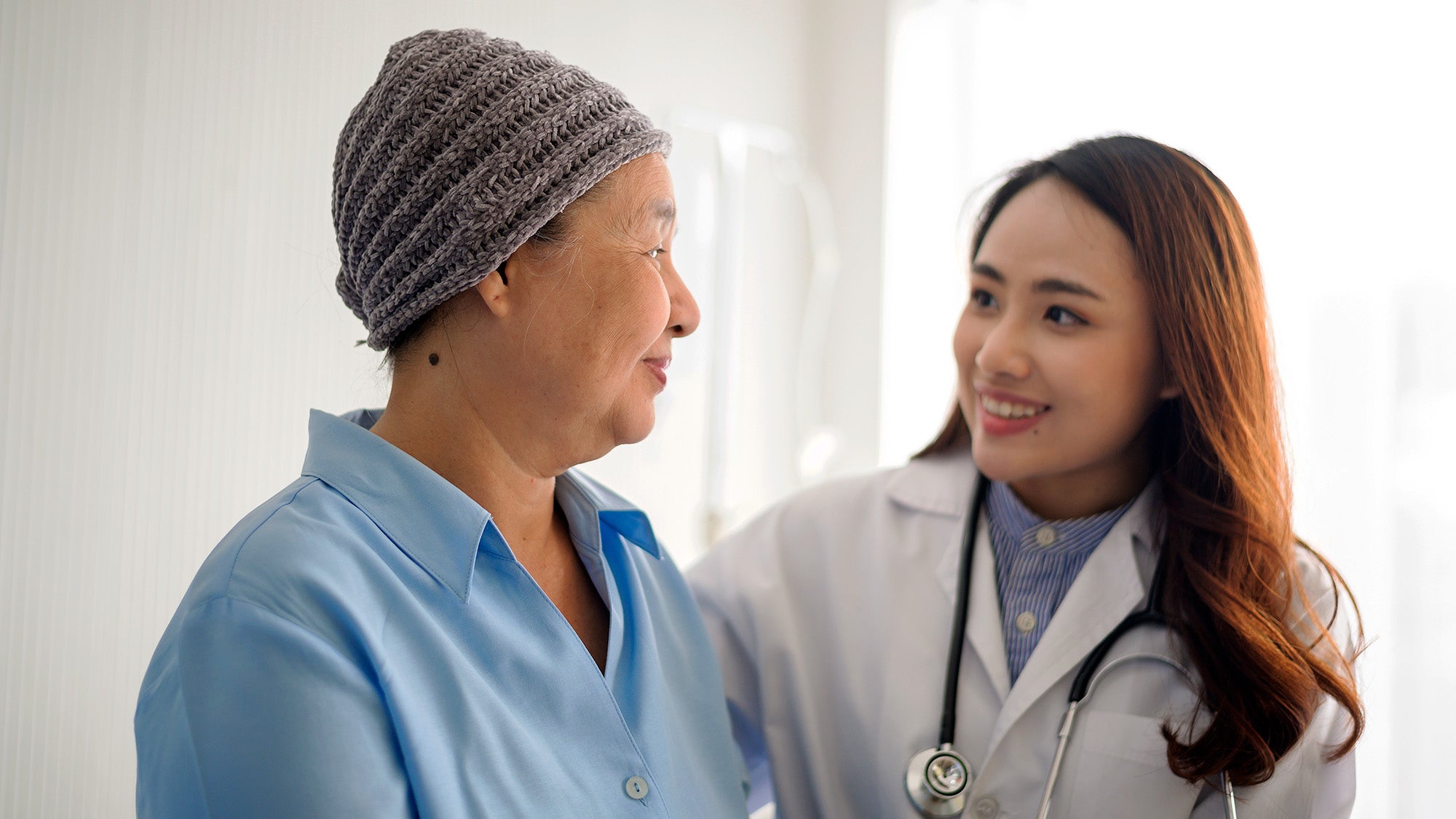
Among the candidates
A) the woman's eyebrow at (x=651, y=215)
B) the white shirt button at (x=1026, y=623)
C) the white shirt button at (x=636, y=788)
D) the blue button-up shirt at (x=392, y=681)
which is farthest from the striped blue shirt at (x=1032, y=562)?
the woman's eyebrow at (x=651, y=215)

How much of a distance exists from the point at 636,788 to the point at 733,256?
1.49 metres

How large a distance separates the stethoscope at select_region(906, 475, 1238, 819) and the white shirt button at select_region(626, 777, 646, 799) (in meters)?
0.43

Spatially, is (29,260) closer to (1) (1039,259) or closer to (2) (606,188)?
(2) (606,188)

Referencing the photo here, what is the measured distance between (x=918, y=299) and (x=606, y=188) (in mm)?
1699

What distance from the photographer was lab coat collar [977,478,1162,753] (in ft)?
4.51

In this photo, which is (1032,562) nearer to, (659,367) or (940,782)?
(940,782)

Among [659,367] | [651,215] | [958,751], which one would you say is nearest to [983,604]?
[958,751]

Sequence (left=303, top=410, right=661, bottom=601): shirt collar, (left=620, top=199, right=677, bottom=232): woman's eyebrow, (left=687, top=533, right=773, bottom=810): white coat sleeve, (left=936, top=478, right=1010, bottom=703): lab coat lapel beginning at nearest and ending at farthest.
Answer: (left=303, top=410, right=661, bottom=601): shirt collar, (left=620, top=199, right=677, bottom=232): woman's eyebrow, (left=936, top=478, right=1010, bottom=703): lab coat lapel, (left=687, top=533, right=773, bottom=810): white coat sleeve

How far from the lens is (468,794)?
946 millimetres

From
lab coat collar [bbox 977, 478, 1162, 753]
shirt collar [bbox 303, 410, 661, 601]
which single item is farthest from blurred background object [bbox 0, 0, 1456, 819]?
lab coat collar [bbox 977, 478, 1162, 753]

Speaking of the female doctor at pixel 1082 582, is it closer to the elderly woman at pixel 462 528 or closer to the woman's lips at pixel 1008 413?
the woman's lips at pixel 1008 413

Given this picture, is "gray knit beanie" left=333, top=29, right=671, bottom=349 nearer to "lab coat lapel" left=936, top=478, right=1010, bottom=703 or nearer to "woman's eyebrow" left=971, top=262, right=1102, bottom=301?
"woman's eyebrow" left=971, top=262, right=1102, bottom=301

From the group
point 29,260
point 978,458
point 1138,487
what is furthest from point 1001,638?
point 29,260

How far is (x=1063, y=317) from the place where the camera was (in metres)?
1.46
